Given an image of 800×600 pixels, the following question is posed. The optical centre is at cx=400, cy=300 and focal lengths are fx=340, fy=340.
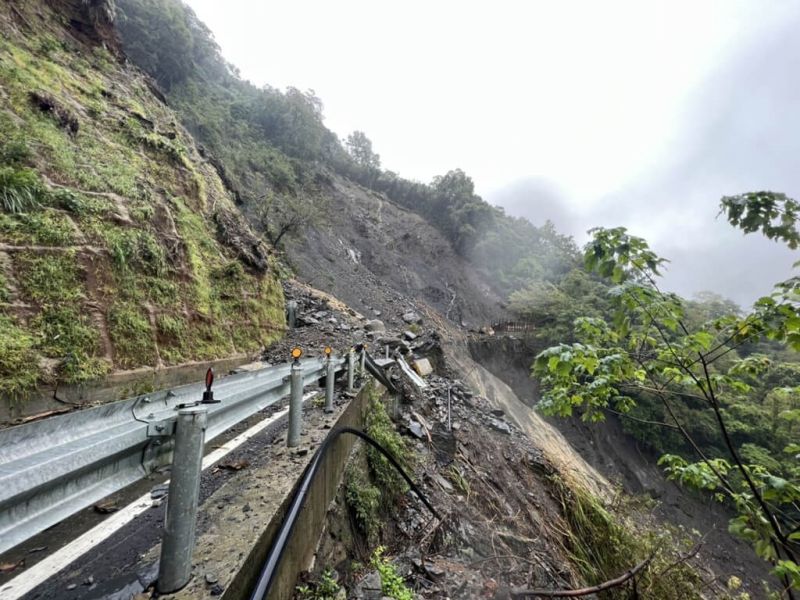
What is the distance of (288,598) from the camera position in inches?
69.5

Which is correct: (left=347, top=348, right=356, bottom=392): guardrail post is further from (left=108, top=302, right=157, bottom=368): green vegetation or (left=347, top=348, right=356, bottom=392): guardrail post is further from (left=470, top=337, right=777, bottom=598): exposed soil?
(left=470, top=337, right=777, bottom=598): exposed soil

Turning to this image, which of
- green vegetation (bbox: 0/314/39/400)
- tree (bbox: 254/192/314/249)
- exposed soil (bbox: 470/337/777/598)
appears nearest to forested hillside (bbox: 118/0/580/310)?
tree (bbox: 254/192/314/249)

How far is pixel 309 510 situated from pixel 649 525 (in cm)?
716

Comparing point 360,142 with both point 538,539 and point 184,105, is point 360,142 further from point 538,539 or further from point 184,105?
point 538,539

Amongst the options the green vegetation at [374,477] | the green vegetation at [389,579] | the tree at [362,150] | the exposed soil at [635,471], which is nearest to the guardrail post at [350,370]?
the green vegetation at [374,477]

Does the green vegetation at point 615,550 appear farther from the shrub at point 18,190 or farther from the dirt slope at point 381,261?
the dirt slope at point 381,261

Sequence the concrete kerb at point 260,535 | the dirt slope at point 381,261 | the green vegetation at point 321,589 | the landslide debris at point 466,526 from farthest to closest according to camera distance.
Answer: the dirt slope at point 381,261
the landslide debris at point 466,526
the green vegetation at point 321,589
the concrete kerb at point 260,535

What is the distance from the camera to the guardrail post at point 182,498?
1.16 metres

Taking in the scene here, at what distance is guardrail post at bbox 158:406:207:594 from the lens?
1164 millimetres

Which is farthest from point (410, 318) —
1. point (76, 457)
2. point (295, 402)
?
point (76, 457)

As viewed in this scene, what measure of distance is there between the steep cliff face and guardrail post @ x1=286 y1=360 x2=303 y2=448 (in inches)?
124

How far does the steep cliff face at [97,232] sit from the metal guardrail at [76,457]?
369cm

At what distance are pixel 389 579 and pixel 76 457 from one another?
2.44m

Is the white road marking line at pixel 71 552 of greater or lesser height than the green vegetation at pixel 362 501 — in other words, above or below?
above
